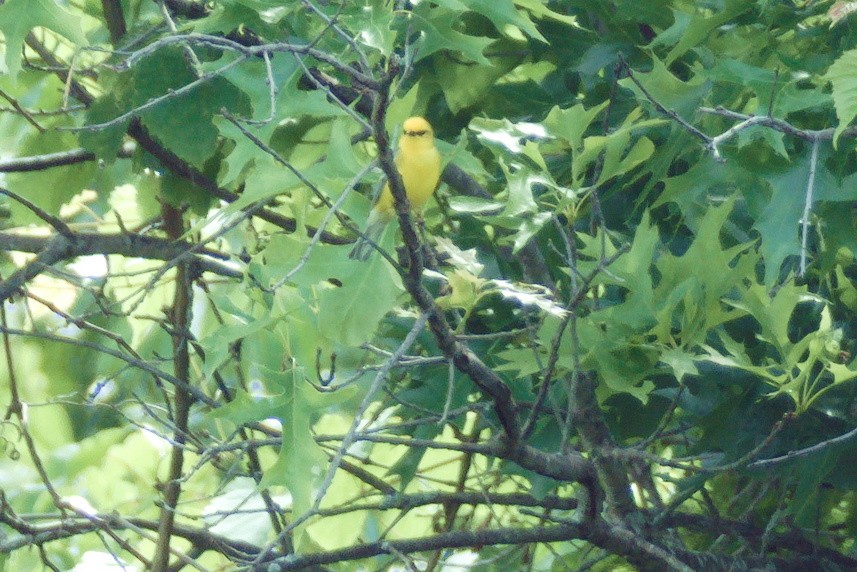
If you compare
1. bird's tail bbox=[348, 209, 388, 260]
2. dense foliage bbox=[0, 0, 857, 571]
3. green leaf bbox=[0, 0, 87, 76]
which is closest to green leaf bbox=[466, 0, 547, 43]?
dense foliage bbox=[0, 0, 857, 571]

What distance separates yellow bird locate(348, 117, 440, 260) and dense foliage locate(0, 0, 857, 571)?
113 mm

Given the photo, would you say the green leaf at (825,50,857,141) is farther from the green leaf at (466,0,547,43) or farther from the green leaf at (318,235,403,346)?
the green leaf at (318,235,403,346)

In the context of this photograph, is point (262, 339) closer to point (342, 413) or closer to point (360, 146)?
point (360, 146)

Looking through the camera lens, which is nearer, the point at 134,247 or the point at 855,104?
the point at 855,104

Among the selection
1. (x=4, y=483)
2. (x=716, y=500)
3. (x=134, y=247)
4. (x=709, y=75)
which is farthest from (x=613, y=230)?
(x=4, y=483)

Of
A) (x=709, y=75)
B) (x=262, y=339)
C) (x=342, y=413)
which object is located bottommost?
(x=262, y=339)

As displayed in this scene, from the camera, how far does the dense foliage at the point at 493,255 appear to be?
2049 mm

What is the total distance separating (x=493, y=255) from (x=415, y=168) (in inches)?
15.7

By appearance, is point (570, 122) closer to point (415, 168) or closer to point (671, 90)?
point (671, 90)

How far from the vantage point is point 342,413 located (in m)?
4.11

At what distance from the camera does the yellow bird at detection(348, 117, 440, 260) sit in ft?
8.85

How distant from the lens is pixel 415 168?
276 centimetres

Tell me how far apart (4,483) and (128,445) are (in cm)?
53

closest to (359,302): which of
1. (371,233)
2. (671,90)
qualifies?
(371,233)
